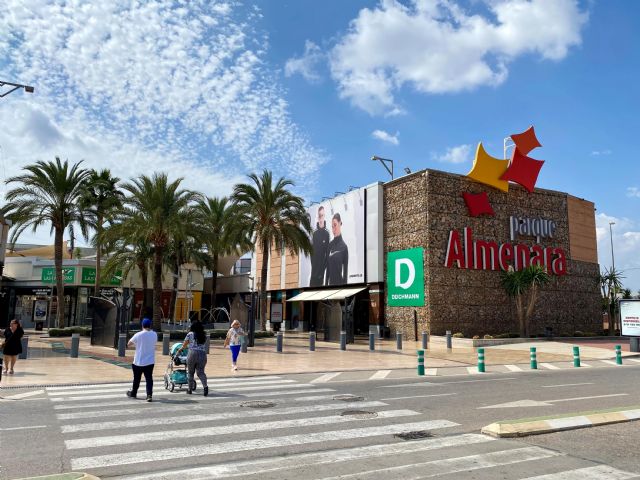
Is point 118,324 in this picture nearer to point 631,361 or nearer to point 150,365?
point 150,365

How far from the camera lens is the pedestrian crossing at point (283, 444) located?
594cm

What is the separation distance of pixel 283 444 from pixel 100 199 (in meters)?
32.8

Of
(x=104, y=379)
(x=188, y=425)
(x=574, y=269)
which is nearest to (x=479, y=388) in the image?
(x=188, y=425)

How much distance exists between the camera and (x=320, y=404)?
10461 mm

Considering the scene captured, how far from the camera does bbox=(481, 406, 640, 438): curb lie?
769 cm

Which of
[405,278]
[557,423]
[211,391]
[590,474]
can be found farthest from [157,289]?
[590,474]

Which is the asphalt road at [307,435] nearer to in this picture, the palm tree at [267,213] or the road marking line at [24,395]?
the road marking line at [24,395]

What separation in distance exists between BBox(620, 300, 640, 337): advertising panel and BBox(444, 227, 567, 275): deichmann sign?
1042 cm

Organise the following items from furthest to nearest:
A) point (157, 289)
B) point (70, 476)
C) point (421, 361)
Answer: point (157, 289) < point (421, 361) < point (70, 476)

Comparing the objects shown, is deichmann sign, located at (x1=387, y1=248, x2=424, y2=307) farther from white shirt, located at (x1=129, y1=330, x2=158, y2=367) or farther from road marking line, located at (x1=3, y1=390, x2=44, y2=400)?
road marking line, located at (x1=3, y1=390, x2=44, y2=400)

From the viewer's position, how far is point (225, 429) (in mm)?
8031

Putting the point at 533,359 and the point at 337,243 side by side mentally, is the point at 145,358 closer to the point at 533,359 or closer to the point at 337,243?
the point at 533,359

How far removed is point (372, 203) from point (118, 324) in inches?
801

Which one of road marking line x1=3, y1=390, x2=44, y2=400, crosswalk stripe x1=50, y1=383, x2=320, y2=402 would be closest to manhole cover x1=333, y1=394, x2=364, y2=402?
crosswalk stripe x1=50, y1=383, x2=320, y2=402
